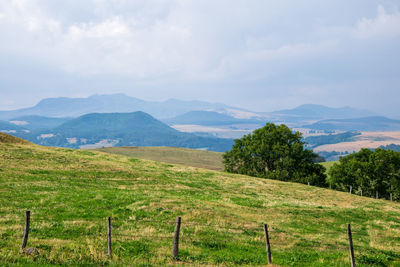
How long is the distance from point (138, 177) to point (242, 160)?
42.6 m

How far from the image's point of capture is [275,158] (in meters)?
76.8

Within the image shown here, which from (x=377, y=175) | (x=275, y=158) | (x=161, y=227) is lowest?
(x=377, y=175)

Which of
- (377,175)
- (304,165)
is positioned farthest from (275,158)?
(377,175)

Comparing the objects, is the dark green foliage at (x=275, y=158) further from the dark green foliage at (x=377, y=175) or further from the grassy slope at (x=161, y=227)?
the grassy slope at (x=161, y=227)

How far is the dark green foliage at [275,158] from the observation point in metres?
72.1

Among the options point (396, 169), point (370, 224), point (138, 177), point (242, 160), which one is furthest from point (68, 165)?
point (396, 169)

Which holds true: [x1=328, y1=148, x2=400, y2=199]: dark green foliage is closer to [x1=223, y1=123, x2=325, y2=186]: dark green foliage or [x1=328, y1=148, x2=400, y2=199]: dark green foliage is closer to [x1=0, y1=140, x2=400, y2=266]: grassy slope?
[x1=223, y1=123, x2=325, y2=186]: dark green foliage

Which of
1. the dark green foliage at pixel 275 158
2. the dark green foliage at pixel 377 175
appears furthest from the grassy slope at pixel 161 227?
the dark green foliage at pixel 275 158

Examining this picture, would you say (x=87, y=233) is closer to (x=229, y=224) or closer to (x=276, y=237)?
(x=229, y=224)

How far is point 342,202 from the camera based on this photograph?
42531 mm

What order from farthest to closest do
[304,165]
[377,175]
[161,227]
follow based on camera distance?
[304,165] < [377,175] < [161,227]

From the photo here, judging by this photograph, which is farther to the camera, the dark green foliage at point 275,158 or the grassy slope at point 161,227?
the dark green foliage at point 275,158

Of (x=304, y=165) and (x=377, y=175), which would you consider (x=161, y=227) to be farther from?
(x=377, y=175)

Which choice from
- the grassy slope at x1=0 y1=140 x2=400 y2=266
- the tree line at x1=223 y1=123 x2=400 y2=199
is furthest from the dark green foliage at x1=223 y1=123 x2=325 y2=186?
the grassy slope at x1=0 y1=140 x2=400 y2=266
